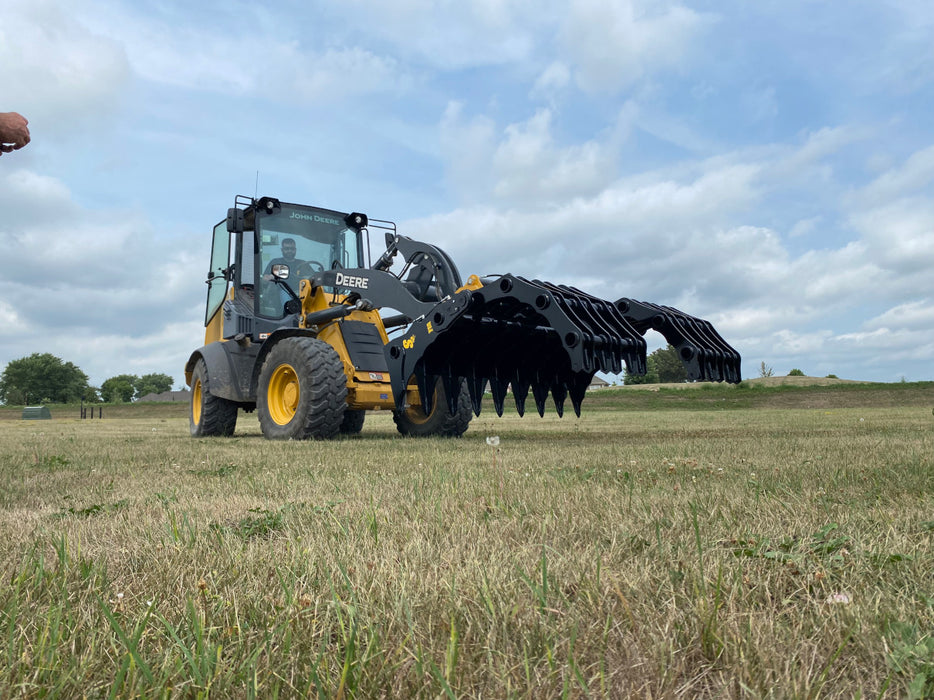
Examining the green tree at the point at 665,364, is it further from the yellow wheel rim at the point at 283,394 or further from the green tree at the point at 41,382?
the green tree at the point at 41,382

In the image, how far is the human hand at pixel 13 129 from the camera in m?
3.92

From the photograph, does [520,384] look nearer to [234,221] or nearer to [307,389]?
[307,389]

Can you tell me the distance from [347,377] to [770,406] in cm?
2507

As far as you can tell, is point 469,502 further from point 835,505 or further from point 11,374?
point 11,374

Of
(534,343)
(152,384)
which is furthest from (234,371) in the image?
(152,384)

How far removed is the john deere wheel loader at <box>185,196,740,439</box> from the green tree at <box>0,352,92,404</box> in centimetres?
8115

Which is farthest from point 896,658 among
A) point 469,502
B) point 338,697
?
point 469,502

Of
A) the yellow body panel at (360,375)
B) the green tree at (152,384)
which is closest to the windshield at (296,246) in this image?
the yellow body panel at (360,375)

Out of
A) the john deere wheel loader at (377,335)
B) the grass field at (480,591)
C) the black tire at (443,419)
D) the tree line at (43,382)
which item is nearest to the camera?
the grass field at (480,591)

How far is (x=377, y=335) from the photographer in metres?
8.98

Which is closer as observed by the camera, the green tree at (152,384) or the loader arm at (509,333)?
the loader arm at (509,333)

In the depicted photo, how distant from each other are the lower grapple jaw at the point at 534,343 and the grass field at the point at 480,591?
9.54 feet

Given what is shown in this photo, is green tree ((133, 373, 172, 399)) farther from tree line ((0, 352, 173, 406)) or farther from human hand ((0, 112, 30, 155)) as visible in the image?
human hand ((0, 112, 30, 155))

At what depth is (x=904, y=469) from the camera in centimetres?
402
